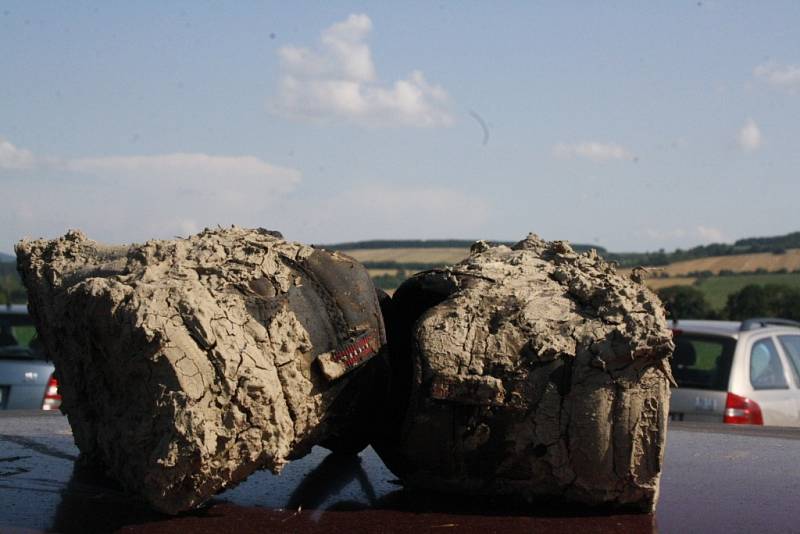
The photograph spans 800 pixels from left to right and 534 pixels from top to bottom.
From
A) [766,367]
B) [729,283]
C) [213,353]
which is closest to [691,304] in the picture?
[729,283]

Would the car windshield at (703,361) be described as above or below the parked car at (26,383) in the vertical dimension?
above

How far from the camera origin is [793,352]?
31.6 feet

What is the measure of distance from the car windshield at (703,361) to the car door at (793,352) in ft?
2.54

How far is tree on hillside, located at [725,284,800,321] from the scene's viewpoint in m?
38.0

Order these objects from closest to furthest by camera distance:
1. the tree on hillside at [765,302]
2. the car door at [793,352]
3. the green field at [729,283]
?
the car door at [793,352]
the tree on hillside at [765,302]
the green field at [729,283]

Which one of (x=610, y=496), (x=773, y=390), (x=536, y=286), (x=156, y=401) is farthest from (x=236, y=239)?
(x=773, y=390)

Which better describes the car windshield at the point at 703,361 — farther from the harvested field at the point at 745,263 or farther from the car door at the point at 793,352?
the harvested field at the point at 745,263

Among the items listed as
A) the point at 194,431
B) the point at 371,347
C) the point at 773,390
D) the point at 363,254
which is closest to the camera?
the point at 194,431

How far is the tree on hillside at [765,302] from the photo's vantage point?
38.0 metres

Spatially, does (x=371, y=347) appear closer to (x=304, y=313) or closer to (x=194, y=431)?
(x=304, y=313)

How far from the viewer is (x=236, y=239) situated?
3.45m

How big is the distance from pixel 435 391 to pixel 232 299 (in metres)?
0.68

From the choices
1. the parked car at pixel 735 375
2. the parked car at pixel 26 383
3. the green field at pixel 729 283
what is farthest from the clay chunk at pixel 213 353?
the green field at pixel 729 283

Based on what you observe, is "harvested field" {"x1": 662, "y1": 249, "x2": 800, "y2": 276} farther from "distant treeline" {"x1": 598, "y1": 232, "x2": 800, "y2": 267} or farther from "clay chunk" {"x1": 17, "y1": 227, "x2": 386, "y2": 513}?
"clay chunk" {"x1": 17, "y1": 227, "x2": 386, "y2": 513}
